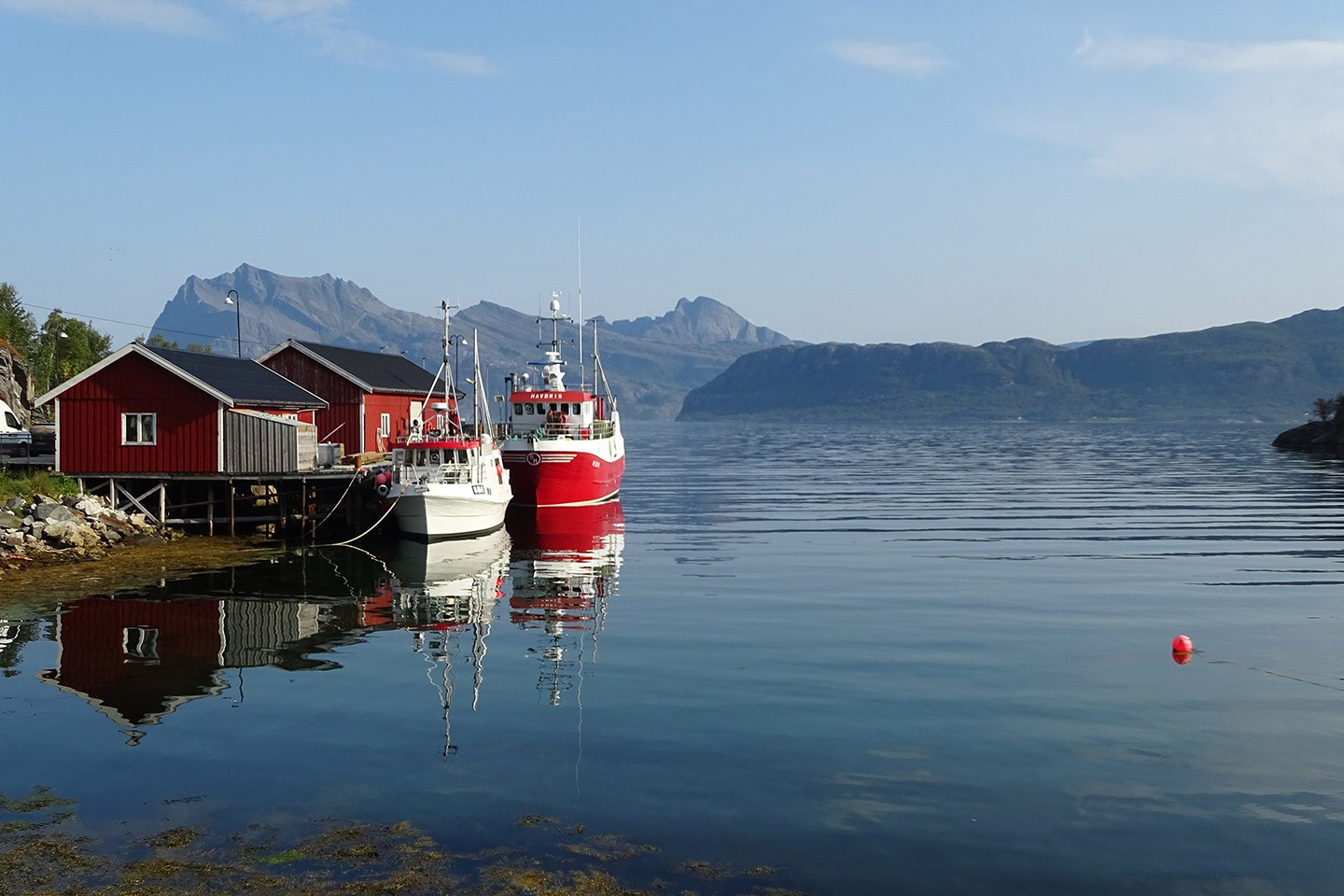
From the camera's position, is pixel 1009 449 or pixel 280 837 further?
pixel 1009 449

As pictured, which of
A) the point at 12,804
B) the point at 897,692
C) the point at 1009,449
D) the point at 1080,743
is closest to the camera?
the point at 12,804

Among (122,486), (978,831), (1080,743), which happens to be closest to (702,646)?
(1080,743)

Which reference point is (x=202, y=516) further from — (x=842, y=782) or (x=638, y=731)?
(x=842, y=782)

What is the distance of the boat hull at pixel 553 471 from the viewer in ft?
182

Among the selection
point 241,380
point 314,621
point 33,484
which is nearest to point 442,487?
point 241,380

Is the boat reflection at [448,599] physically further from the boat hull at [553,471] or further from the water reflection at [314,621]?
the boat hull at [553,471]

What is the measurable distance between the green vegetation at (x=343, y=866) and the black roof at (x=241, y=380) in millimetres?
33226

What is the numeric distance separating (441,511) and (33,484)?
48.5 ft

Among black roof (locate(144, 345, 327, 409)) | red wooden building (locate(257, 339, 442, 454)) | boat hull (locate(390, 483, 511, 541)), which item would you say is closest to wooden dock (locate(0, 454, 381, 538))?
boat hull (locate(390, 483, 511, 541))

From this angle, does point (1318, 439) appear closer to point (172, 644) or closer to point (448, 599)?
point (448, 599)

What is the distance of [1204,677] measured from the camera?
22.2m

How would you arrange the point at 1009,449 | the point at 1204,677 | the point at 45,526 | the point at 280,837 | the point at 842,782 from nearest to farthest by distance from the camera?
the point at 280,837 < the point at 842,782 < the point at 1204,677 < the point at 45,526 < the point at 1009,449

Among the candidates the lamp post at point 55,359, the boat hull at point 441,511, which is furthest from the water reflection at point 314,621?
the lamp post at point 55,359

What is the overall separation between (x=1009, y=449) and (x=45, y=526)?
115431mm
